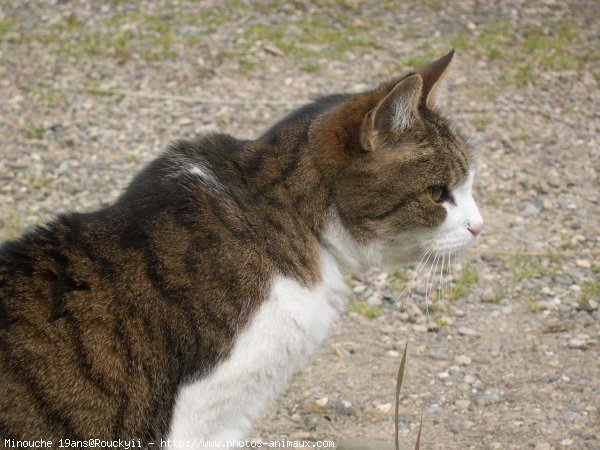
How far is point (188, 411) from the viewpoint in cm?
276

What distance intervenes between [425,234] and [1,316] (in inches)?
58.4

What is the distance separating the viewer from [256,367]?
2.79 meters

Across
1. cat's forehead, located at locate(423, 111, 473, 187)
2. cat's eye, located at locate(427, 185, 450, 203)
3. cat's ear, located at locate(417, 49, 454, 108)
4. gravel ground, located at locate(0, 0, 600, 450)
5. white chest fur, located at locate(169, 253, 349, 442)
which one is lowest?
gravel ground, located at locate(0, 0, 600, 450)

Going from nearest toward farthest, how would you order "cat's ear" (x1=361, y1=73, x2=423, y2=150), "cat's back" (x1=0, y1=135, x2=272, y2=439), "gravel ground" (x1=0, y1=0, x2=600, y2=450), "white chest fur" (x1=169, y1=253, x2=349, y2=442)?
1. "cat's back" (x1=0, y1=135, x2=272, y2=439)
2. "white chest fur" (x1=169, y1=253, x2=349, y2=442)
3. "cat's ear" (x1=361, y1=73, x2=423, y2=150)
4. "gravel ground" (x1=0, y1=0, x2=600, y2=450)

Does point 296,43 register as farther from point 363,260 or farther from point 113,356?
point 113,356

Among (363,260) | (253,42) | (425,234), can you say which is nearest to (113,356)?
(363,260)

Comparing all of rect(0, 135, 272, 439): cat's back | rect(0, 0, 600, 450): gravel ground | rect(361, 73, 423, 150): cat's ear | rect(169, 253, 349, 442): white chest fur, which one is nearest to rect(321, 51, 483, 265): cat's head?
rect(361, 73, 423, 150): cat's ear

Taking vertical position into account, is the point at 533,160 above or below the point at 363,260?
→ below

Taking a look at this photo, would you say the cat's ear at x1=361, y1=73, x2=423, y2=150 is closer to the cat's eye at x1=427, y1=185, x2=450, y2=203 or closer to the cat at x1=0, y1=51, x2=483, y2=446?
the cat at x1=0, y1=51, x2=483, y2=446

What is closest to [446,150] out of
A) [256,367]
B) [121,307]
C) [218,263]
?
[218,263]

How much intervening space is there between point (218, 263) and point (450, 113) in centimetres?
368

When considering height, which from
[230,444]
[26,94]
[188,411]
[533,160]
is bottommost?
[533,160]

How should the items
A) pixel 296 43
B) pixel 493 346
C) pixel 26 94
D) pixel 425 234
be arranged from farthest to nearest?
pixel 296 43 < pixel 26 94 < pixel 493 346 < pixel 425 234

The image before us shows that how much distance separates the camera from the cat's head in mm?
2965
